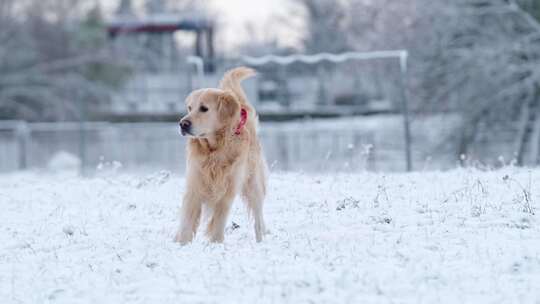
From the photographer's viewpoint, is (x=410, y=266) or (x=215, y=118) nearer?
(x=410, y=266)

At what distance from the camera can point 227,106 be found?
6.39 metres

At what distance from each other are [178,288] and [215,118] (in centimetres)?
199

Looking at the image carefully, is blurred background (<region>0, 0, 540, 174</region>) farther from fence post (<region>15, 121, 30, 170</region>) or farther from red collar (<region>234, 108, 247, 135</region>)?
red collar (<region>234, 108, 247, 135</region>)

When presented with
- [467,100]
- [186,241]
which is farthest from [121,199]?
[467,100]

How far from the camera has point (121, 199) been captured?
9.09m

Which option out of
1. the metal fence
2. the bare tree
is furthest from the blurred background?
the bare tree

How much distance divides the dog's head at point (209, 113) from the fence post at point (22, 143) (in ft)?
47.9

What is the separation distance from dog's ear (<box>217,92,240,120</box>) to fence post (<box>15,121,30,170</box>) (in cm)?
1482

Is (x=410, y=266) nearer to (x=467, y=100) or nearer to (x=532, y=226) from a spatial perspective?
(x=532, y=226)

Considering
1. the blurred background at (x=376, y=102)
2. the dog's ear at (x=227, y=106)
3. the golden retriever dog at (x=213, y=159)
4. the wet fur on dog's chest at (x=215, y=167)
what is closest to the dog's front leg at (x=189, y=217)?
the golden retriever dog at (x=213, y=159)

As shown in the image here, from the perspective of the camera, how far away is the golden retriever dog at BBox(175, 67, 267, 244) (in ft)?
20.5

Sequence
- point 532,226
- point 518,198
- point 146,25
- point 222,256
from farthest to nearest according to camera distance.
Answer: point 146,25 → point 518,198 → point 532,226 → point 222,256

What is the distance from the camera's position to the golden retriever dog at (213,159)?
625 cm

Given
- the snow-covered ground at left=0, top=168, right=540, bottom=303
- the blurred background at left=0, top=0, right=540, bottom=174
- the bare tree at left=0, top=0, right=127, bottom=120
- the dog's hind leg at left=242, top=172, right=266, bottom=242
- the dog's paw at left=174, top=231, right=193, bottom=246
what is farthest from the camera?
the bare tree at left=0, top=0, right=127, bottom=120
